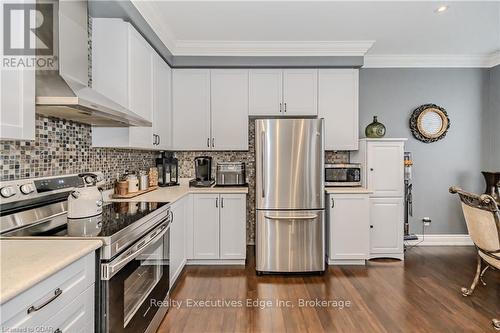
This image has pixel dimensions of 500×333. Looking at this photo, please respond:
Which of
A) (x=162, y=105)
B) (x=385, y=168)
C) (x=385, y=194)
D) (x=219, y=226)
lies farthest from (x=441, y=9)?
(x=219, y=226)

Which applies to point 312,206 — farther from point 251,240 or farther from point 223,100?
point 223,100

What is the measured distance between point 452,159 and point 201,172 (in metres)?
3.54

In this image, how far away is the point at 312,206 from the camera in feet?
10.0

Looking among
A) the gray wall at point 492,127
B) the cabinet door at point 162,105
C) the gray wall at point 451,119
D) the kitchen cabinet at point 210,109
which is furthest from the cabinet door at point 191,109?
the gray wall at point 492,127

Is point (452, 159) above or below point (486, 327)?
above

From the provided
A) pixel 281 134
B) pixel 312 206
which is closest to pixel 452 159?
pixel 312 206

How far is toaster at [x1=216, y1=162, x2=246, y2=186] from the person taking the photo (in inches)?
138

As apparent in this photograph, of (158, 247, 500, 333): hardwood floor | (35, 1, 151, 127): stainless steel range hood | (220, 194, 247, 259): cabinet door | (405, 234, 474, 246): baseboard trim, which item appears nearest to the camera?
(35, 1, 151, 127): stainless steel range hood

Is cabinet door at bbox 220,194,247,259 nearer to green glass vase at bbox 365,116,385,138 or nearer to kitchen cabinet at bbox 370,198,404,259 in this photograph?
kitchen cabinet at bbox 370,198,404,259

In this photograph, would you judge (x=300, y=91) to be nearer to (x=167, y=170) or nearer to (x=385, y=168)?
(x=385, y=168)

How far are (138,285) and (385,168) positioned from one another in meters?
3.03

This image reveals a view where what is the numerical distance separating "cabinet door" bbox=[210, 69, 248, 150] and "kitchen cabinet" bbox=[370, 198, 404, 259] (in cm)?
181

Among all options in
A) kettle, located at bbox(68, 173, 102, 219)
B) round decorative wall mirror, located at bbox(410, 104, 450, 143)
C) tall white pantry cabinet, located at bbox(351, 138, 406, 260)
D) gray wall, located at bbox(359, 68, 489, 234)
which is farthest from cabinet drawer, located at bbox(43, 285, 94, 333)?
round decorative wall mirror, located at bbox(410, 104, 450, 143)

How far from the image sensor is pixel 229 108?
12.1 ft
